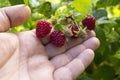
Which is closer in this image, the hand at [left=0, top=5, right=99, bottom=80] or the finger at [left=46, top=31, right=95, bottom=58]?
the hand at [left=0, top=5, right=99, bottom=80]

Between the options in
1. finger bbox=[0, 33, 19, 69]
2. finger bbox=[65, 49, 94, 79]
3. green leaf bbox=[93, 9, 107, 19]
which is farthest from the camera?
green leaf bbox=[93, 9, 107, 19]

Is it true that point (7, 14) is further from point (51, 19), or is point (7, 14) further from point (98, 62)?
point (98, 62)

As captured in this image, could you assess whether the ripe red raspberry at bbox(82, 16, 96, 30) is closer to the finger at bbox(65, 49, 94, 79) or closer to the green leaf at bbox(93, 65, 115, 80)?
the finger at bbox(65, 49, 94, 79)

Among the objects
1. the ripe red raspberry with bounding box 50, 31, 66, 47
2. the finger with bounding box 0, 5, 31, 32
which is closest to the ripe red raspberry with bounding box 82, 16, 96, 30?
the ripe red raspberry with bounding box 50, 31, 66, 47

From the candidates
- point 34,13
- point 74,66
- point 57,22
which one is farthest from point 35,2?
point 74,66

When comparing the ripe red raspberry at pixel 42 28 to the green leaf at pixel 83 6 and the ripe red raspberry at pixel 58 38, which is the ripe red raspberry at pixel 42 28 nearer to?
the ripe red raspberry at pixel 58 38
